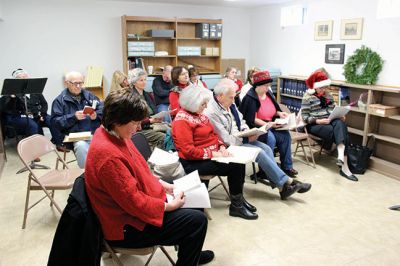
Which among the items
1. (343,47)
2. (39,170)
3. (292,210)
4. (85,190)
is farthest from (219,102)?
(343,47)

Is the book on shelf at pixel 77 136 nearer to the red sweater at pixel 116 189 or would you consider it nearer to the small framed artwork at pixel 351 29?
the red sweater at pixel 116 189

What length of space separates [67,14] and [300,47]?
442cm

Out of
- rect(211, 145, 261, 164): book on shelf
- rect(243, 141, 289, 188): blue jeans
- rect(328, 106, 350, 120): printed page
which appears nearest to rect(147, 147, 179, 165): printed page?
rect(211, 145, 261, 164): book on shelf

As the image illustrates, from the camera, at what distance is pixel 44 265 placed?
93.2 inches

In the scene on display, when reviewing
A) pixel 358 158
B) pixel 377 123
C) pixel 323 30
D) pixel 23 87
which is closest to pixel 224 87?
pixel 358 158

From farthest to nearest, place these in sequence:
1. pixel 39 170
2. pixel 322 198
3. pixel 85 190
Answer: pixel 39 170 < pixel 322 198 < pixel 85 190

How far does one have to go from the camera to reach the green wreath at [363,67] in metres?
4.59

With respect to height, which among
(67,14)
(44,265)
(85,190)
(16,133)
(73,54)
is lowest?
(44,265)

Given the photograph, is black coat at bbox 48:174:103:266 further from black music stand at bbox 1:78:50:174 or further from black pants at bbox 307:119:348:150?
black pants at bbox 307:119:348:150

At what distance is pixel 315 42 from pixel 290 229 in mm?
4141

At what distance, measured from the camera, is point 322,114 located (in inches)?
177

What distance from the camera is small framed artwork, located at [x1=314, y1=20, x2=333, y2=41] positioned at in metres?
5.58

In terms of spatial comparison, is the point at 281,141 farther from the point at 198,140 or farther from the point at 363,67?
the point at 363,67

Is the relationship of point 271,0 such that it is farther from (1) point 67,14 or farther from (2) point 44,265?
(2) point 44,265
